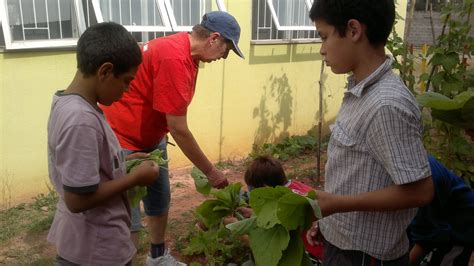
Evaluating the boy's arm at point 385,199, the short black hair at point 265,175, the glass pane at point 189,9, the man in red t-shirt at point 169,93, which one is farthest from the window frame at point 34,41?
the boy's arm at point 385,199

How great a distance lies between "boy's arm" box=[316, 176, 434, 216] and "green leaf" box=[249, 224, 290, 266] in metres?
0.20

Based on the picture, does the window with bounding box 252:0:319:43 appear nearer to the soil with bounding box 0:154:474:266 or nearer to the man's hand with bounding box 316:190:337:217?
the soil with bounding box 0:154:474:266

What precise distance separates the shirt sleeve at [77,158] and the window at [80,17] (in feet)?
8.89

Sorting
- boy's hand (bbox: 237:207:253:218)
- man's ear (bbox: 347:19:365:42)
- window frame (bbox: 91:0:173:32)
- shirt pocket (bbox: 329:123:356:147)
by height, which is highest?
man's ear (bbox: 347:19:365:42)

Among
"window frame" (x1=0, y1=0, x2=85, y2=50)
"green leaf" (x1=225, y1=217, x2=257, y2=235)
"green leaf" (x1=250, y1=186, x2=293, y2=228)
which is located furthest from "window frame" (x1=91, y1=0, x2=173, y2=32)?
"green leaf" (x1=250, y1=186, x2=293, y2=228)

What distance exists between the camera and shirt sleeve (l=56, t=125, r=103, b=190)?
66.8 inches

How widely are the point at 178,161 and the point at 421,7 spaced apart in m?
18.9

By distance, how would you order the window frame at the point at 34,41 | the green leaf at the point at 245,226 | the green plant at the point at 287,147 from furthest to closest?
the green plant at the point at 287,147 → the window frame at the point at 34,41 → the green leaf at the point at 245,226

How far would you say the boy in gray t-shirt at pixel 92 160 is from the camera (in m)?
1.71

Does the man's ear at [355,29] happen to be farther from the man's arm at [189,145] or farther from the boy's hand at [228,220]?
the man's arm at [189,145]

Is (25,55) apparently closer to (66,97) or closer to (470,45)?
(66,97)

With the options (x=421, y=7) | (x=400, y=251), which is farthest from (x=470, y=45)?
(x=421, y=7)

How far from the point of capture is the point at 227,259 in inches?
140

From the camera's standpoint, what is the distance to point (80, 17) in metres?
4.49
